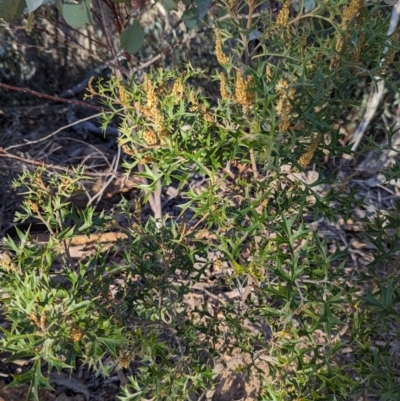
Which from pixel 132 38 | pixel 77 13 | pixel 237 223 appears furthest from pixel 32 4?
pixel 237 223

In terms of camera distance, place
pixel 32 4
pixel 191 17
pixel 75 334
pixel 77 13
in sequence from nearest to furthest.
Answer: pixel 75 334 < pixel 32 4 < pixel 77 13 < pixel 191 17

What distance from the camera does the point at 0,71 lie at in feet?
11.7

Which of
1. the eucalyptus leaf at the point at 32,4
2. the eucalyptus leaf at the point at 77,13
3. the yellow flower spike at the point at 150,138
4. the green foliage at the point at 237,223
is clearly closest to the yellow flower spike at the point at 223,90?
the green foliage at the point at 237,223

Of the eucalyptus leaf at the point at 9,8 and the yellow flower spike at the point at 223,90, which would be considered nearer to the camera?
the yellow flower spike at the point at 223,90

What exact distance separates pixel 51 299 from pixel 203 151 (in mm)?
401

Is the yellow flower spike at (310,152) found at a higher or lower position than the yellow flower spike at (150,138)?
lower

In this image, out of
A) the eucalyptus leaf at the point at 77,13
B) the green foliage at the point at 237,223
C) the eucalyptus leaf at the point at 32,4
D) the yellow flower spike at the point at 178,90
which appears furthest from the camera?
the eucalyptus leaf at the point at 77,13

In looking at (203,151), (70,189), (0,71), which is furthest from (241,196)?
(0,71)

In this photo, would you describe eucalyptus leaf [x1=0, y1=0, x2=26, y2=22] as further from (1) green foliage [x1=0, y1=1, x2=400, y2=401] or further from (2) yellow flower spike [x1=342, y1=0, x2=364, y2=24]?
(2) yellow flower spike [x1=342, y1=0, x2=364, y2=24]

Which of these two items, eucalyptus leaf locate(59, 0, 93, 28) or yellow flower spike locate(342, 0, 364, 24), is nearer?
yellow flower spike locate(342, 0, 364, 24)

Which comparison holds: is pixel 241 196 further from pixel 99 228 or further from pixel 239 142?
pixel 99 228

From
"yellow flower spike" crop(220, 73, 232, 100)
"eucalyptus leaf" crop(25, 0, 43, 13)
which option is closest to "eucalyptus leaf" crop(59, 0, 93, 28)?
"eucalyptus leaf" crop(25, 0, 43, 13)

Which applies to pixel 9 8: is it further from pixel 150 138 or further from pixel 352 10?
pixel 352 10

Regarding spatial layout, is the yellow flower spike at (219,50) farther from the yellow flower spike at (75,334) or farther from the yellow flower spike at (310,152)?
the yellow flower spike at (75,334)
